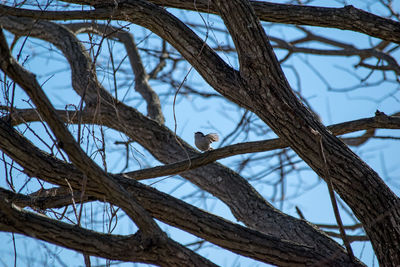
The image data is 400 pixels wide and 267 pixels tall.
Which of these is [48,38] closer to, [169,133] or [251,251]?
[169,133]

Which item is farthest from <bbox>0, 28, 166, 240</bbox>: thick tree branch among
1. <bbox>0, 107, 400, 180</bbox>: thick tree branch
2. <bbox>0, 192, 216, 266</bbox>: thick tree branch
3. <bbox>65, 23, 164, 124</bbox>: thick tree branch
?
<bbox>65, 23, 164, 124</bbox>: thick tree branch

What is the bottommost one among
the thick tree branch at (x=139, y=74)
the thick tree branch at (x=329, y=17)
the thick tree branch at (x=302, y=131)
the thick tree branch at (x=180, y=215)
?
the thick tree branch at (x=180, y=215)

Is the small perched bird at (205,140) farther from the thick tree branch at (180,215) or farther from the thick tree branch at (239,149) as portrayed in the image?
the thick tree branch at (180,215)

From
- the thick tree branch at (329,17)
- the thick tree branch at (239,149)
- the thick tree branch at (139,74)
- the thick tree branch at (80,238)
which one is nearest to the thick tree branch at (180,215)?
the thick tree branch at (80,238)

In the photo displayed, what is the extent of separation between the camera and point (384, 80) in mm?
5301

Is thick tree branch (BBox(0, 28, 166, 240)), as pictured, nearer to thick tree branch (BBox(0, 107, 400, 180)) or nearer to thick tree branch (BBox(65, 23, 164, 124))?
thick tree branch (BBox(0, 107, 400, 180))

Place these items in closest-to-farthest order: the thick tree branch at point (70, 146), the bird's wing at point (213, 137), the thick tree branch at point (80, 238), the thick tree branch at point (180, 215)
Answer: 1. the thick tree branch at point (70, 146)
2. the thick tree branch at point (80, 238)
3. the thick tree branch at point (180, 215)
4. the bird's wing at point (213, 137)

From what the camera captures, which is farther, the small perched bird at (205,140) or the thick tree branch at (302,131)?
the small perched bird at (205,140)

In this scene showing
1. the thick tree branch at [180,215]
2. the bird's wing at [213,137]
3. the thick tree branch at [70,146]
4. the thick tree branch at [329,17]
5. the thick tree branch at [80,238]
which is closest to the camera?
the thick tree branch at [70,146]

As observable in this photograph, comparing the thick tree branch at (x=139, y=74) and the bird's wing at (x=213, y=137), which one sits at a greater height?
the thick tree branch at (x=139, y=74)

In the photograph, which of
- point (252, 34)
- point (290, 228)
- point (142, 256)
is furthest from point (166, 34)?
point (290, 228)

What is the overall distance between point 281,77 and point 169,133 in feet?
5.55

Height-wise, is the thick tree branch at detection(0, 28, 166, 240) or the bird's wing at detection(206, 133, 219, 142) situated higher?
the bird's wing at detection(206, 133, 219, 142)

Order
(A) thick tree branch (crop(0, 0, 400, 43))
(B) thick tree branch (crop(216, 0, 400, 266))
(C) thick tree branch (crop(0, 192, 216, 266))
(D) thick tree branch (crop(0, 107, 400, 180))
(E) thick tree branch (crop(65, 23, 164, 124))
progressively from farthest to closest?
1. (E) thick tree branch (crop(65, 23, 164, 124))
2. (A) thick tree branch (crop(0, 0, 400, 43))
3. (D) thick tree branch (crop(0, 107, 400, 180))
4. (B) thick tree branch (crop(216, 0, 400, 266))
5. (C) thick tree branch (crop(0, 192, 216, 266))
